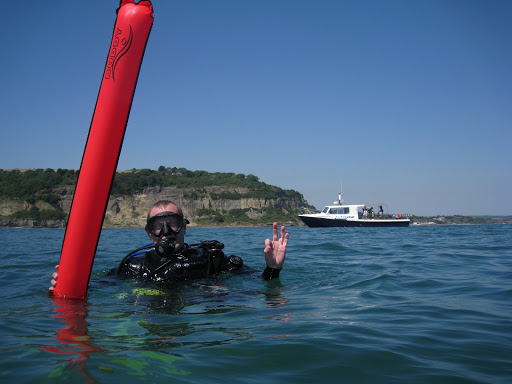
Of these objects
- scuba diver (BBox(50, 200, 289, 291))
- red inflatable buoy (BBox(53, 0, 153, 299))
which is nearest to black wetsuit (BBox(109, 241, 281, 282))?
scuba diver (BBox(50, 200, 289, 291))

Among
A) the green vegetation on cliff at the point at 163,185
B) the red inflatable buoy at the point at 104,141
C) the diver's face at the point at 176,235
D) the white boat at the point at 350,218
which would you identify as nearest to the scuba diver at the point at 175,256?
the diver's face at the point at 176,235

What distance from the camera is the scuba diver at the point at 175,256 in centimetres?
436

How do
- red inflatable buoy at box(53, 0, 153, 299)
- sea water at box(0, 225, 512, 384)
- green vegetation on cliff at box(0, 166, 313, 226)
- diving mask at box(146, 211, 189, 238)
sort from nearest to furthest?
sea water at box(0, 225, 512, 384) → red inflatable buoy at box(53, 0, 153, 299) → diving mask at box(146, 211, 189, 238) → green vegetation on cliff at box(0, 166, 313, 226)

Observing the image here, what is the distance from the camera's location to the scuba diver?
436cm

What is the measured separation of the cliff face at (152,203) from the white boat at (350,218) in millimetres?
46404

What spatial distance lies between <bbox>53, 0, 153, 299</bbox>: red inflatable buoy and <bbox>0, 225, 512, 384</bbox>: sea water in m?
0.54

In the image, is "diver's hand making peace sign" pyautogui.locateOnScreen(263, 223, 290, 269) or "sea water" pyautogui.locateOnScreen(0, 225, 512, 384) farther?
"diver's hand making peace sign" pyautogui.locateOnScreen(263, 223, 290, 269)

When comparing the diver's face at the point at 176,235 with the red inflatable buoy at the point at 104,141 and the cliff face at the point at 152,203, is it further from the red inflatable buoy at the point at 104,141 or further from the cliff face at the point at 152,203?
the cliff face at the point at 152,203

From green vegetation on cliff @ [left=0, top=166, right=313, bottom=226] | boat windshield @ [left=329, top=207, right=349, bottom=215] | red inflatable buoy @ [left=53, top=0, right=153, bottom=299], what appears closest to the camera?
red inflatable buoy @ [left=53, top=0, right=153, bottom=299]

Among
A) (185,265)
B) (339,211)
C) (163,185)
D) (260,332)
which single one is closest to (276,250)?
(185,265)

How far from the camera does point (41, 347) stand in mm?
2557

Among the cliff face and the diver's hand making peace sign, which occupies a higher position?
the diver's hand making peace sign

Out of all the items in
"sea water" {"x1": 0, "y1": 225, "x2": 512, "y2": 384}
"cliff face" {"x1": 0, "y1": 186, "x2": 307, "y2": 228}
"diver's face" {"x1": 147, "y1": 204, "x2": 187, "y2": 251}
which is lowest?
"cliff face" {"x1": 0, "y1": 186, "x2": 307, "y2": 228}

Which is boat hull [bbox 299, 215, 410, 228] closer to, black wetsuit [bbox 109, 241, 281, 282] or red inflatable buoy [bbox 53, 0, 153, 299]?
black wetsuit [bbox 109, 241, 281, 282]
